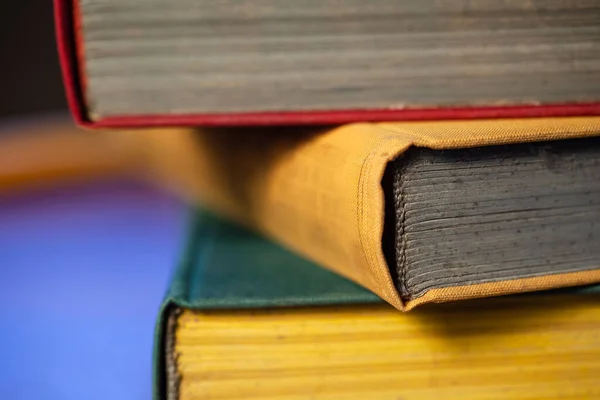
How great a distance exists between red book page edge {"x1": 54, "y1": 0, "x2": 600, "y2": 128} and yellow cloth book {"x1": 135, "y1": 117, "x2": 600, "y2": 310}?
0.01 m

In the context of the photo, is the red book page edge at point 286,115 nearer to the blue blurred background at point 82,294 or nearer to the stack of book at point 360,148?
the stack of book at point 360,148

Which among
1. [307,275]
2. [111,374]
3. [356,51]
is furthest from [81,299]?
[356,51]

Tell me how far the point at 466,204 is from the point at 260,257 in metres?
0.20

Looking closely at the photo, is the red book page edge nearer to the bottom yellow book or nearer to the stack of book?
the stack of book

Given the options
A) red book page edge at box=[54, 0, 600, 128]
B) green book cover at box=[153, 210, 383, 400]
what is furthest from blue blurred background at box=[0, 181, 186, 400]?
red book page edge at box=[54, 0, 600, 128]

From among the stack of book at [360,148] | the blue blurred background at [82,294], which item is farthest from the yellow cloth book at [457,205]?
the blue blurred background at [82,294]

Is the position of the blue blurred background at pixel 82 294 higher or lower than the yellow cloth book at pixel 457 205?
lower

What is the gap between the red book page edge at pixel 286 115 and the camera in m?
0.47

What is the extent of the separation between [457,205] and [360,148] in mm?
72

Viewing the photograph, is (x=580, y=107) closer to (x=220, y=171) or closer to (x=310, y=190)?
(x=310, y=190)

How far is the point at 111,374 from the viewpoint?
1.63 ft

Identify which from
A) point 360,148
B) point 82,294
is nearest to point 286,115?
point 360,148

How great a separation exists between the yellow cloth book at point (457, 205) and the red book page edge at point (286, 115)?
0.01 meters

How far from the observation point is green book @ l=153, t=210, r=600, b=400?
1.45 ft
